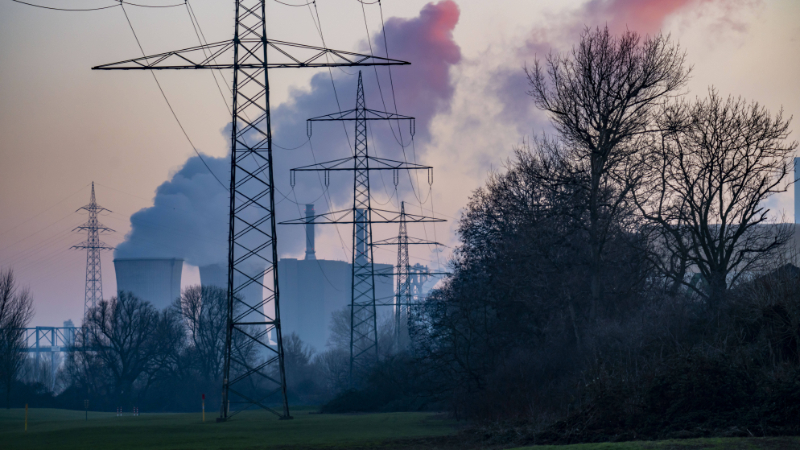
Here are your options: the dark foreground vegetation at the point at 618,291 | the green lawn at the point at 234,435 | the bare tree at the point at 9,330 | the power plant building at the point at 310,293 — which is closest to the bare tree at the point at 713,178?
the dark foreground vegetation at the point at 618,291

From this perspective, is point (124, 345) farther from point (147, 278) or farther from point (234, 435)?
point (234, 435)

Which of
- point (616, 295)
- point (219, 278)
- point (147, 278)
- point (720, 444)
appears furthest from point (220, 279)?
point (720, 444)

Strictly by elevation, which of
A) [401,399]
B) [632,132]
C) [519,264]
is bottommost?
[401,399]

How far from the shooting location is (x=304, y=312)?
→ 111812mm

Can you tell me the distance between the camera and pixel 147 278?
79.1m

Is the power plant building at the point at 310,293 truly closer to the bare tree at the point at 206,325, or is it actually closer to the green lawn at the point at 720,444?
the bare tree at the point at 206,325

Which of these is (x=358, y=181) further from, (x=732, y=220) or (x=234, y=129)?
(x=732, y=220)

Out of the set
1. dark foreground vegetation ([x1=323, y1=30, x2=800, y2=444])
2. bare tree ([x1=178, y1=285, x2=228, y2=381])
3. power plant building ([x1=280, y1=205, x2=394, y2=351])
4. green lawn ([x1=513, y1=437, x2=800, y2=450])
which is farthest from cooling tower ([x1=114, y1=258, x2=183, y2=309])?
green lawn ([x1=513, y1=437, x2=800, y2=450])

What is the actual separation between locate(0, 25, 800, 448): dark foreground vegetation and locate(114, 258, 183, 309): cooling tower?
50.7 meters

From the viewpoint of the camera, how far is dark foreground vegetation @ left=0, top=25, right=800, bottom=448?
517 inches

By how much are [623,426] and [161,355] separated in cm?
5062

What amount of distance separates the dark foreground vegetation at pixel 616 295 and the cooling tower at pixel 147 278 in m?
50.7

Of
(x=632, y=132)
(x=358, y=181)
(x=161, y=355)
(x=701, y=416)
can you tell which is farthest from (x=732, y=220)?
(x=161, y=355)

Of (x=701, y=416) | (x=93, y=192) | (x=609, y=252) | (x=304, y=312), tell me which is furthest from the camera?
(x=304, y=312)
